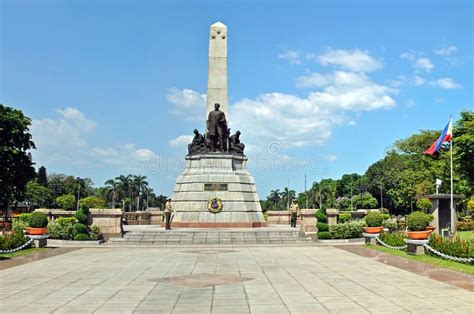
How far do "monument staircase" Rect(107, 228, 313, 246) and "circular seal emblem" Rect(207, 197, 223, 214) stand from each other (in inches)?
130

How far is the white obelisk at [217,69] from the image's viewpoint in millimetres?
31803

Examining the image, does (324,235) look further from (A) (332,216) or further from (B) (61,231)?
(B) (61,231)

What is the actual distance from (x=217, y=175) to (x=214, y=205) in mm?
2049

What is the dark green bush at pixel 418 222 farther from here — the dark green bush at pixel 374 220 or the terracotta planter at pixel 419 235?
the dark green bush at pixel 374 220

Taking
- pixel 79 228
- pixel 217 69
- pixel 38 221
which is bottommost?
pixel 79 228

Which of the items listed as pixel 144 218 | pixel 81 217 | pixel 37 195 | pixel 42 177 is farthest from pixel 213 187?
pixel 42 177

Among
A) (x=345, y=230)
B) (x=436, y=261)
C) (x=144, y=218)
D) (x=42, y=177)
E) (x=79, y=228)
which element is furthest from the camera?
(x=42, y=177)

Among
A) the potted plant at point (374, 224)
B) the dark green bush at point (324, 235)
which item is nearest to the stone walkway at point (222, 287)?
the potted plant at point (374, 224)

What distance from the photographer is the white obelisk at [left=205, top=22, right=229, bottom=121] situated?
104 feet

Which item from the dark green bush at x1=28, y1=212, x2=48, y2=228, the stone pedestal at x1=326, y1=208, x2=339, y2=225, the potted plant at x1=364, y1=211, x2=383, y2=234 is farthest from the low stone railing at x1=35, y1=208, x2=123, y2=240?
the potted plant at x1=364, y1=211, x2=383, y2=234

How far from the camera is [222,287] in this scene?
34.5ft

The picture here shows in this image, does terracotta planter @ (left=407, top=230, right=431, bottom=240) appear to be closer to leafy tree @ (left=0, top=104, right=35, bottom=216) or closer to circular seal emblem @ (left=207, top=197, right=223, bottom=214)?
circular seal emblem @ (left=207, top=197, right=223, bottom=214)

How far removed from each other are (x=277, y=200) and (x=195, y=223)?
94.9 meters

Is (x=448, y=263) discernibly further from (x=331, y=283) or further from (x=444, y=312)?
(x=444, y=312)
